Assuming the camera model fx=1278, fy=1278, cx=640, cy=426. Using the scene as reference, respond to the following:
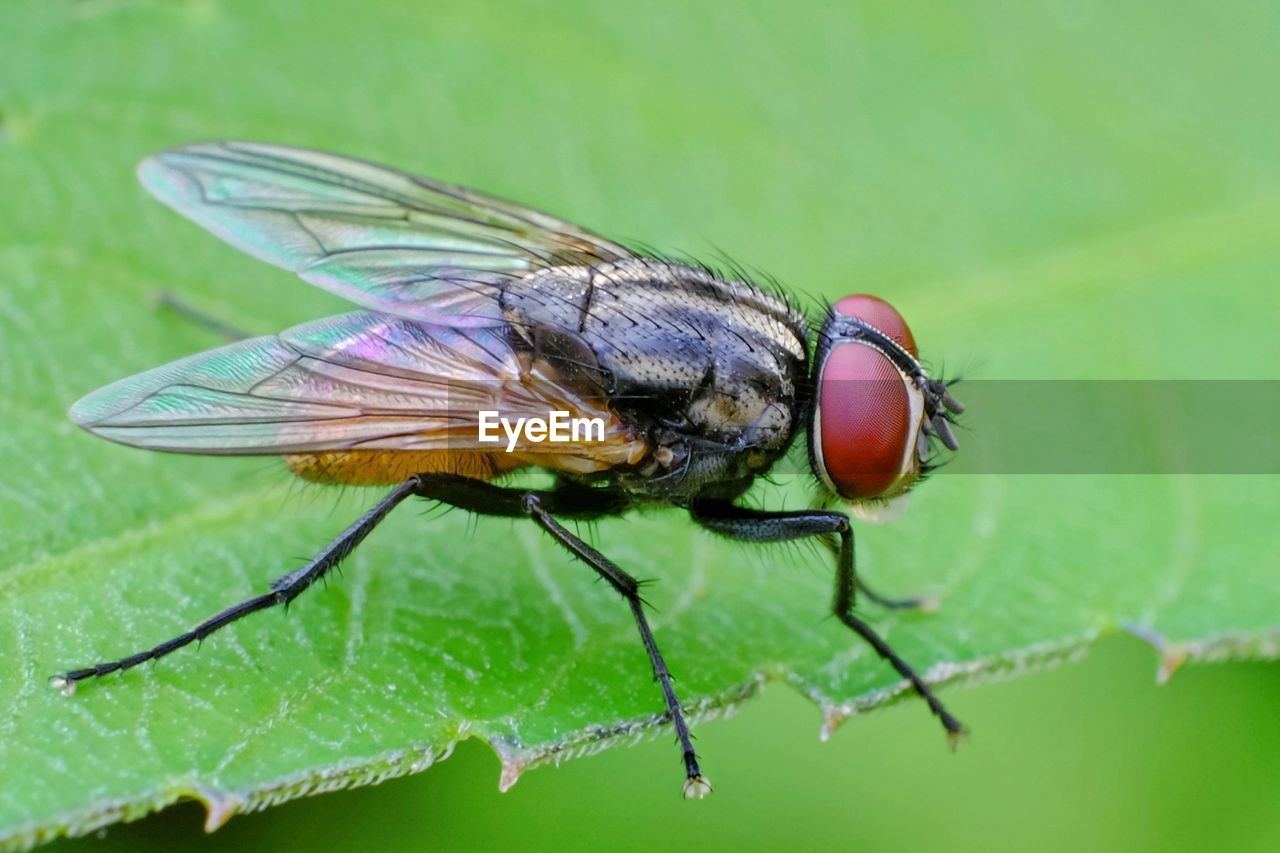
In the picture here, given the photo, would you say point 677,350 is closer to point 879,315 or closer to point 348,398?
point 879,315

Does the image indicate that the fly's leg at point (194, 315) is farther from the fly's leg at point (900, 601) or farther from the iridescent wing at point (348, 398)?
the fly's leg at point (900, 601)

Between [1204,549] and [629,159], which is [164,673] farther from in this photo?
[1204,549]

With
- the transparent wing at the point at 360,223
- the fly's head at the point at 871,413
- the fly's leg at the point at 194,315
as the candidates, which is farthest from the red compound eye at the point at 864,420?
the fly's leg at the point at 194,315

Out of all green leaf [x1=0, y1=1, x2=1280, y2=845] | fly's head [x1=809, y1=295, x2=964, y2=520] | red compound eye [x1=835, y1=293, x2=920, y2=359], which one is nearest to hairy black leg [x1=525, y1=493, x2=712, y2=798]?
green leaf [x1=0, y1=1, x2=1280, y2=845]

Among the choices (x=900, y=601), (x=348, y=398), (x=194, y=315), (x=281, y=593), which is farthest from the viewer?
(x=194, y=315)

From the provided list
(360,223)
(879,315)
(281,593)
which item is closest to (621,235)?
(360,223)

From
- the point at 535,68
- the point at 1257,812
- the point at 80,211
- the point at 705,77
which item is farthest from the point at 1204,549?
the point at 80,211

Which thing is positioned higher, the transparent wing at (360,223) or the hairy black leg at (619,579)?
the transparent wing at (360,223)
